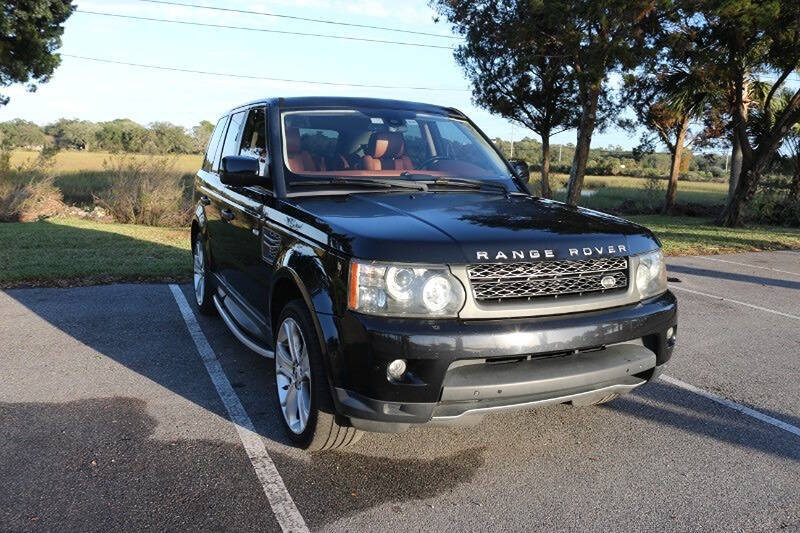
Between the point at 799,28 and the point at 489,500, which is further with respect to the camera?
the point at 799,28

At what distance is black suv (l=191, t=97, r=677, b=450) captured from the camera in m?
3.00

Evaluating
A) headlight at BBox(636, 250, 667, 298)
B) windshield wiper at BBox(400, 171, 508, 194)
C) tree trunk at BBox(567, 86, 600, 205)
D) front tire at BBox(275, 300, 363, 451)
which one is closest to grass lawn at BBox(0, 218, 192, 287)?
windshield wiper at BBox(400, 171, 508, 194)

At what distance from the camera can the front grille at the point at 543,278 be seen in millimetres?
3074

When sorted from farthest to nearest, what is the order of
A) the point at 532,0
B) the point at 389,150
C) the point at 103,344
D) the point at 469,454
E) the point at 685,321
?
the point at 532,0 < the point at 685,321 < the point at 103,344 < the point at 389,150 < the point at 469,454

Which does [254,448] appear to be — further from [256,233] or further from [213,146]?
[213,146]

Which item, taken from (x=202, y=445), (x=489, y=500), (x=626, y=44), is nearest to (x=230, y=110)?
(x=202, y=445)

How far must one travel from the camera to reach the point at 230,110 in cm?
602

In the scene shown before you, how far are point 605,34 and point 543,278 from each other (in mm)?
16620

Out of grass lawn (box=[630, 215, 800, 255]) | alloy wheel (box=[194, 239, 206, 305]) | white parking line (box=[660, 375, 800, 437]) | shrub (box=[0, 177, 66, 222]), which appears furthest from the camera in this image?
shrub (box=[0, 177, 66, 222])

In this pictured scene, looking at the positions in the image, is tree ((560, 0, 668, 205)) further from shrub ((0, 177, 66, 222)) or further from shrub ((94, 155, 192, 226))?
shrub ((0, 177, 66, 222))

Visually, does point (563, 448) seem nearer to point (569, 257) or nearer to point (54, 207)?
point (569, 257)

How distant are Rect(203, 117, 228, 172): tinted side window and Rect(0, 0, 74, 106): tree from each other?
15914 mm

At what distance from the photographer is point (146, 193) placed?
14148 millimetres

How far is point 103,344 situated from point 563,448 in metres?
3.93
